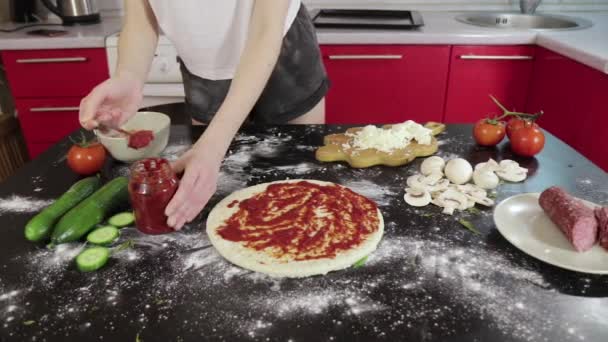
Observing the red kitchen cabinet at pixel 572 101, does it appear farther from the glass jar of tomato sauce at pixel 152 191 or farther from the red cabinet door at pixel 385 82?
the glass jar of tomato sauce at pixel 152 191

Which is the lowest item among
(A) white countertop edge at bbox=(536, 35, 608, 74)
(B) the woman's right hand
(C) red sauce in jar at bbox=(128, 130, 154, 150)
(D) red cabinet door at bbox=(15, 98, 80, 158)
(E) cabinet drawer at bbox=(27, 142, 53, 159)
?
(E) cabinet drawer at bbox=(27, 142, 53, 159)

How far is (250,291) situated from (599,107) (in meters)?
1.73

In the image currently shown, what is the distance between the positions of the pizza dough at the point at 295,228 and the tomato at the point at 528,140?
503mm

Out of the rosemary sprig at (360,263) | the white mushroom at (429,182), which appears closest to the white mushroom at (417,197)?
the white mushroom at (429,182)

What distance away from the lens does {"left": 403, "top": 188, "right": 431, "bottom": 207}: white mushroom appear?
1110mm

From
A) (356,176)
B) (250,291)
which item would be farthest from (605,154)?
(250,291)

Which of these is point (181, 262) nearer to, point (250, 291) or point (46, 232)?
point (250, 291)

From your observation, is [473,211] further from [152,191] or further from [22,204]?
[22,204]

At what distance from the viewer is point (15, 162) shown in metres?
2.61

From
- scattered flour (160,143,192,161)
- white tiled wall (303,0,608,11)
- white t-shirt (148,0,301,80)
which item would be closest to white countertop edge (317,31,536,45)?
white tiled wall (303,0,608,11)

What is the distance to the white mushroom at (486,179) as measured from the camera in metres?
1.16

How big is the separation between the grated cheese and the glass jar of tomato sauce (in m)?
0.56

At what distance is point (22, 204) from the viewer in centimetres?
111

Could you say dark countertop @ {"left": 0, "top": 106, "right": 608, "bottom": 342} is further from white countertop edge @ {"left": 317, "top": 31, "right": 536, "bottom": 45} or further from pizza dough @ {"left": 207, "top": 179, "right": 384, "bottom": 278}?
white countertop edge @ {"left": 317, "top": 31, "right": 536, "bottom": 45}
